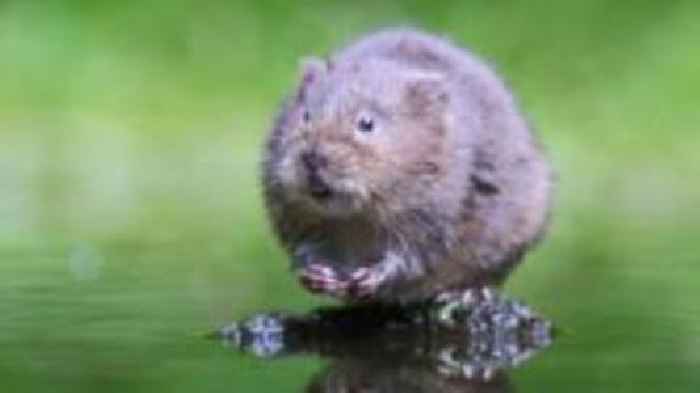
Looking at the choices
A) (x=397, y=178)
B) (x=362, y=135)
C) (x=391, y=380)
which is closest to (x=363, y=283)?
(x=397, y=178)

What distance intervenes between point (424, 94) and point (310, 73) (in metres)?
0.30

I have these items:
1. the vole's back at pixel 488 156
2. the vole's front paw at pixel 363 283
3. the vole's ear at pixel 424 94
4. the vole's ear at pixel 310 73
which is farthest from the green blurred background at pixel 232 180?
the vole's ear at pixel 424 94

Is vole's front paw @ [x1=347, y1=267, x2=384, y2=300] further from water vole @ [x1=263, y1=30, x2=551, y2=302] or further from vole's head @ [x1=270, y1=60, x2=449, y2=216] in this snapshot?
vole's head @ [x1=270, y1=60, x2=449, y2=216]

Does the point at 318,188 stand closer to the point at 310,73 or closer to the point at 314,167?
the point at 314,167

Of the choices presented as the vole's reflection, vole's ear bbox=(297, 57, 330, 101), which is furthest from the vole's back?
the vole's reflection

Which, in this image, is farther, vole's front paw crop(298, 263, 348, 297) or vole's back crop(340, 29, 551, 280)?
vole's back crop(340, 29, 551, 280)

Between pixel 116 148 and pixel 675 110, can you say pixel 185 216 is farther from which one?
pixel 675 110

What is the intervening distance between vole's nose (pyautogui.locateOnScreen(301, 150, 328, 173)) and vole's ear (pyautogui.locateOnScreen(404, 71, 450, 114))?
0.46 m

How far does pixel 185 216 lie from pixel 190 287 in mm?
2693

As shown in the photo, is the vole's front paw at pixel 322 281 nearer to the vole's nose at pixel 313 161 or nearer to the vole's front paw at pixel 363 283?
the vole's front paw at pixel 363 283

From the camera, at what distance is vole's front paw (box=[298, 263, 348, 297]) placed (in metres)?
6.47

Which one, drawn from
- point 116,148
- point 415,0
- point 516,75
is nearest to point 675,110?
point 516,75

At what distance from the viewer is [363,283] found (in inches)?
260

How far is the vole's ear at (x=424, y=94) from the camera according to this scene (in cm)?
671
